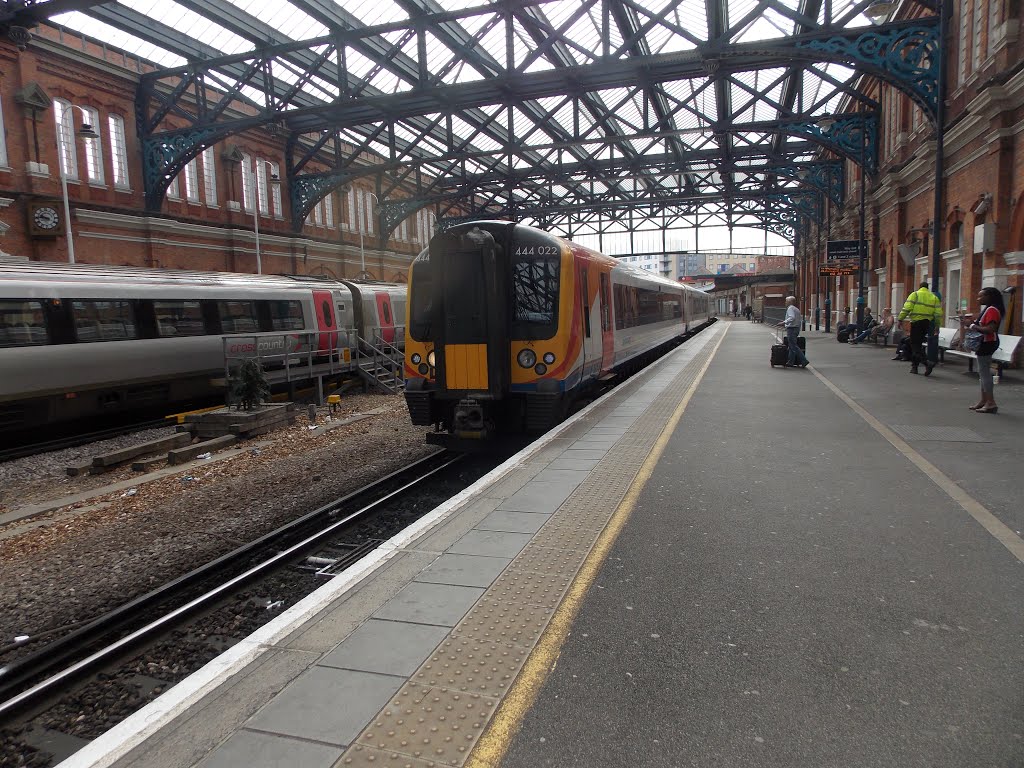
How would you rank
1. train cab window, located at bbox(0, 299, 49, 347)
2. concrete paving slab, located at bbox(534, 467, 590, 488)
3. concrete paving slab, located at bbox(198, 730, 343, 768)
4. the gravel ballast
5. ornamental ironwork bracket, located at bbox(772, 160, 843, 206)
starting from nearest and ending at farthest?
concrete paving slab, located at bbox(198, 730, 343, 768), the gravel ballast, concrete paving slab, located at bbox(534, 467, 590, 488), train cab window, located at bbox(0, 299, 49, 347), ornamental ironwork bracket, located at bbox(772, 160, 843, 206)

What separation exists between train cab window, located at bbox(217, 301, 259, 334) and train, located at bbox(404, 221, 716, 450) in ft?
23.7

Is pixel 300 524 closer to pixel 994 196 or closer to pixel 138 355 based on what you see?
pixel 138 355

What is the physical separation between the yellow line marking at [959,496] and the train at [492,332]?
368 cm

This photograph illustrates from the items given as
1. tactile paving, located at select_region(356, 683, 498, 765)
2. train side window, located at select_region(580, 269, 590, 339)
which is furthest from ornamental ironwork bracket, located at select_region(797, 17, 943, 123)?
tactile paving, located at select_region(356, 683, 498, 765)

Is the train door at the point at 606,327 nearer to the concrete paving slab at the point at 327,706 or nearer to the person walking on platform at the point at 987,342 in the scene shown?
the person walking on platform at the point at 987,342

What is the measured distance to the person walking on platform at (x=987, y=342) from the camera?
8422mm

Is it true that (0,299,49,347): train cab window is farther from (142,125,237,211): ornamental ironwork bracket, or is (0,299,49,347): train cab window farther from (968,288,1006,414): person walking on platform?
(968,288,1006,414): person walking on platform

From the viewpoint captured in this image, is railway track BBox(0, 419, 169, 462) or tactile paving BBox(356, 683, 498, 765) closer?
tactile paving BBox(356, 683, 498, 765)

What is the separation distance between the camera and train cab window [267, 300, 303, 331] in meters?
15.5

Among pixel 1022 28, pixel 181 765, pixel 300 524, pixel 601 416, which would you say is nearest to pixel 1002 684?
pixel 181 765

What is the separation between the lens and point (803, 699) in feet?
8.55

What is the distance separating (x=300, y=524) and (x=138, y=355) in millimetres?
7574

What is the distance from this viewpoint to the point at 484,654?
2.93 metres

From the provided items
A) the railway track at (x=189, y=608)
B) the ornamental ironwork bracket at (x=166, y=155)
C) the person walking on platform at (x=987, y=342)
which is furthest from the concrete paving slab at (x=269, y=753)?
the ornamental ironwork bracket at (x=166, y=155)
